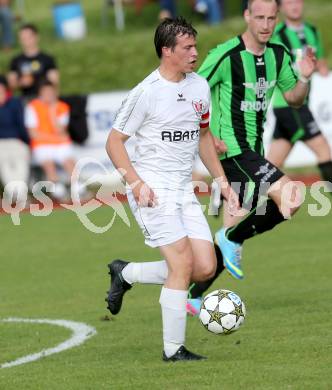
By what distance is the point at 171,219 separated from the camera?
7168mm

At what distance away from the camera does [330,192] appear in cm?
1545

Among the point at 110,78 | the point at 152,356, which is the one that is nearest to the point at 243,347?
the point at 152,356

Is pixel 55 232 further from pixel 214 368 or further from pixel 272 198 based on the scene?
pixel 214 368

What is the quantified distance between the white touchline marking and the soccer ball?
1.03m

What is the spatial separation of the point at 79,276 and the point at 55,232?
12.3ft

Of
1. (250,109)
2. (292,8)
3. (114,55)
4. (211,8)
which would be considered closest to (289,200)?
(250,109)

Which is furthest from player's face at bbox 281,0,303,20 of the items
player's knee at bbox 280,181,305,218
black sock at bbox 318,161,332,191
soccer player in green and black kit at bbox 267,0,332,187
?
player's knee at bbox 280,181,305,218

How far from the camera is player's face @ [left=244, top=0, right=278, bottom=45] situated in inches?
343

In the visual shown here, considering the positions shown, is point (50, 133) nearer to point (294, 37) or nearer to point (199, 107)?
point (294, 37)

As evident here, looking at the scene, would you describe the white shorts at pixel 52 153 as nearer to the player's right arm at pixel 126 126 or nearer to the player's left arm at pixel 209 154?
the player's left arm at pixel 209 154

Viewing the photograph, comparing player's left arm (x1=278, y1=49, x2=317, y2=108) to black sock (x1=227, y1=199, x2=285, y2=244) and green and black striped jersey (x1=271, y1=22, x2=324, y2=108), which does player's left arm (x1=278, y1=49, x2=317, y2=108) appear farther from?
green and black striped jersey (x1=271, y1=22, x2=324, y2=108)

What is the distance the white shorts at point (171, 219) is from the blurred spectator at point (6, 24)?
675 inches

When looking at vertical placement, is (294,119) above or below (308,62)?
below

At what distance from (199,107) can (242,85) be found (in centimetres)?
168
